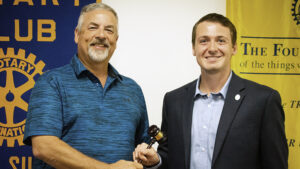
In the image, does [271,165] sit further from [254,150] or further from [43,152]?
[43,152]

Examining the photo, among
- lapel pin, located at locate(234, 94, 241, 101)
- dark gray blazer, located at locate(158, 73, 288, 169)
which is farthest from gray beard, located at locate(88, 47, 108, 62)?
lapel pin, located at locate(234, 94, 241, 101)

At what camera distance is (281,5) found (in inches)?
111

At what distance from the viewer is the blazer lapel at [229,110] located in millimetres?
1632

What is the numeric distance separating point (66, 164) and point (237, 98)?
114 centimetres

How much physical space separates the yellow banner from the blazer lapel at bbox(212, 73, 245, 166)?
1141 millimetres

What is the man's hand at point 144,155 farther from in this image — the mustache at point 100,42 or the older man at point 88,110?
the mustache at point 100,42

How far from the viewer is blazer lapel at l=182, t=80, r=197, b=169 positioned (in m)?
1.73

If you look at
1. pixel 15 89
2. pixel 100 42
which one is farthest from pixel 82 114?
pixel 15 89

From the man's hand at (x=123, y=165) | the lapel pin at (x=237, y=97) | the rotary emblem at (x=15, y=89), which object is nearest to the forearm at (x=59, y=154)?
the man's hand at (x=123, y=165)

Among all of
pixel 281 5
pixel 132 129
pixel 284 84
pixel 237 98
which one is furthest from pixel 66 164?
pixel 281 5

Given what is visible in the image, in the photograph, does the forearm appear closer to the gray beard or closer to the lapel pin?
the gray beard

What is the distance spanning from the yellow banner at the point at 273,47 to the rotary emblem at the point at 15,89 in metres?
2.14

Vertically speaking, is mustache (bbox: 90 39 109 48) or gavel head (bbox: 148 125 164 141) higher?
mustache (bbox: 90 39 109 48)

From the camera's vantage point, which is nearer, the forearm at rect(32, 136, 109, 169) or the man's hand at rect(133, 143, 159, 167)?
the forearm at rect(32, 136, 109, 169)
